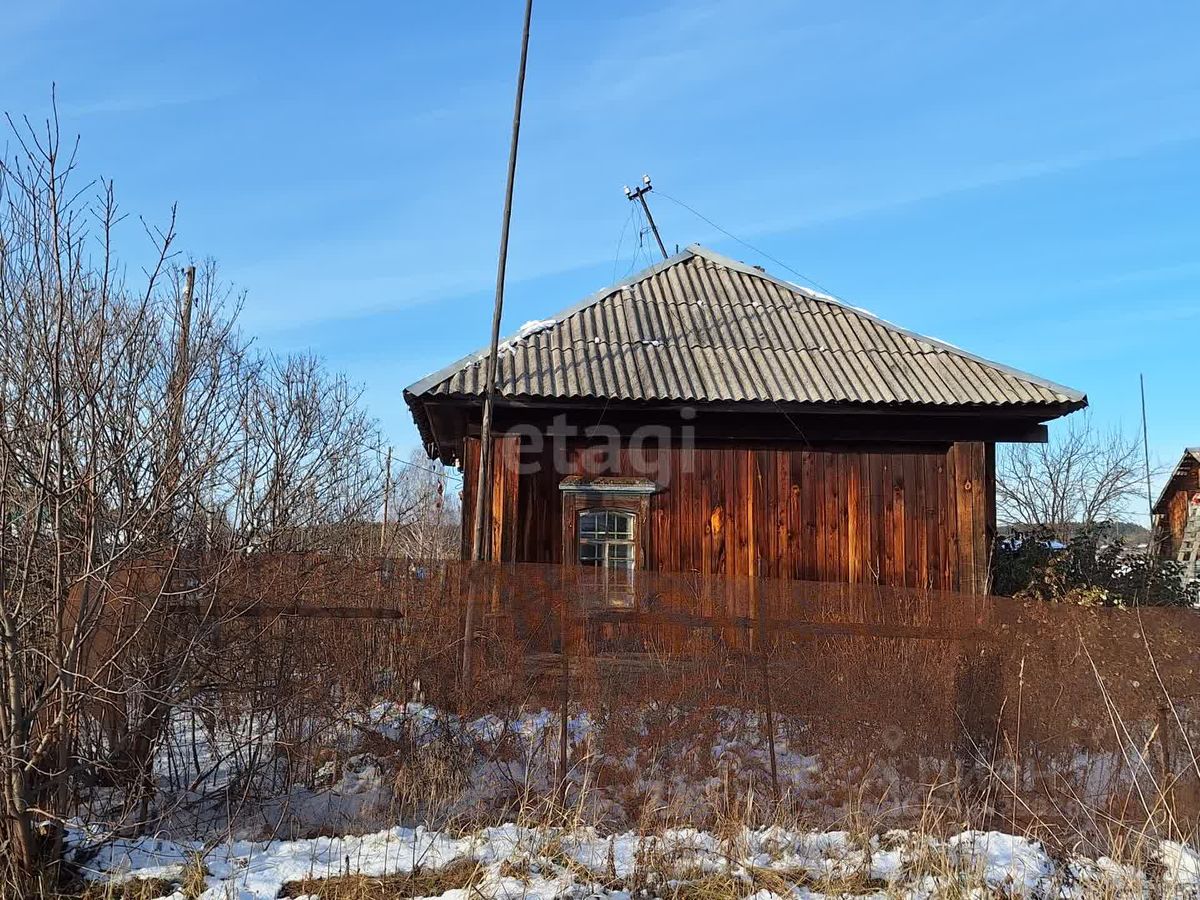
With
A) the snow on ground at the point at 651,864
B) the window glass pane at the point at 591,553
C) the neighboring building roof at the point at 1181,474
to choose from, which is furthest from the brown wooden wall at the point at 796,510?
the neighboring building roof at the point at 1181,474

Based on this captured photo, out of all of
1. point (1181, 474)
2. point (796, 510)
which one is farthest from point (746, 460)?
point (1181, 474)

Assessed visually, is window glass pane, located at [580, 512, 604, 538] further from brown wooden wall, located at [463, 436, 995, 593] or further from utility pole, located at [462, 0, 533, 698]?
utility pole, located at [462, 0, 533, 698]

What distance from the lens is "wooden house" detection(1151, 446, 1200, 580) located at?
28.8m

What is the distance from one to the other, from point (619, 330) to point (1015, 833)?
703cm

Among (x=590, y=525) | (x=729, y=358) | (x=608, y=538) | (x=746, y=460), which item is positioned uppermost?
(x=729, y=358)

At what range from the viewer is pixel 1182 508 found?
3675 centimetres

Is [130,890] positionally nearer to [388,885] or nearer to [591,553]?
[388,885]

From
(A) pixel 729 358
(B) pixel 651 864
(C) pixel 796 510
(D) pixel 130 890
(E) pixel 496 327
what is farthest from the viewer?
(A) pixel 729 358

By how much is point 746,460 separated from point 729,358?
3.99 ft

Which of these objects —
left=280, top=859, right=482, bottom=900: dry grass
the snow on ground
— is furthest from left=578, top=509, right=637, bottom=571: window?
left=280, top=859, right=482, bottom=900: dry grass

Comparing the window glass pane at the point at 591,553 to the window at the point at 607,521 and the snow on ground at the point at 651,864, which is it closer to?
the window at the point at 607,521

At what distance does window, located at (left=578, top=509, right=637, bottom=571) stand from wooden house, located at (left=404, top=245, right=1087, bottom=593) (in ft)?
0.05

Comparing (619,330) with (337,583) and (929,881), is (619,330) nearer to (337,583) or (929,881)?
(337,583)

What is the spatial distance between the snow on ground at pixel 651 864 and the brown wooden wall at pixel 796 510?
16.4ft
